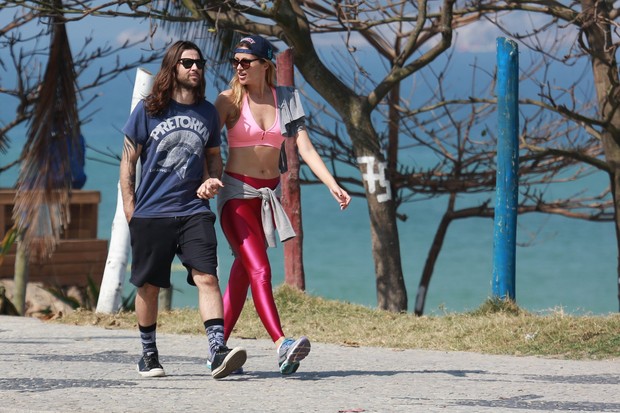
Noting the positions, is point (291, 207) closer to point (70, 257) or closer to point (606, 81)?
point (606, 81)

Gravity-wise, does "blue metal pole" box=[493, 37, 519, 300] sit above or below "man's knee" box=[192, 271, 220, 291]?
above

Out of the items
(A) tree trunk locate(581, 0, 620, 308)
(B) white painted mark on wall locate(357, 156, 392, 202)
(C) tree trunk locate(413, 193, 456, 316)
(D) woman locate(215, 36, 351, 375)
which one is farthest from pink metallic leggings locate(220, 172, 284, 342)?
(C) tree trunk locate(413, 193, 456, 316)

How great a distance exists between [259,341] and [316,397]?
3101 mm

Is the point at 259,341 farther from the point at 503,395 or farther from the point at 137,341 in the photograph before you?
the point at 503,395

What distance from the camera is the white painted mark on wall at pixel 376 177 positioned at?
12500 millimetres

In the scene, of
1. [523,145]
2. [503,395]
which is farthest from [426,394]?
[523,145]

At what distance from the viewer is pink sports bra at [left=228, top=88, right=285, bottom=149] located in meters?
6.96

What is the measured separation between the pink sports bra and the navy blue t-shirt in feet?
1.09

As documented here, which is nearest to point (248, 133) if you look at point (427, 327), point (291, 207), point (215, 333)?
point (215, 333)

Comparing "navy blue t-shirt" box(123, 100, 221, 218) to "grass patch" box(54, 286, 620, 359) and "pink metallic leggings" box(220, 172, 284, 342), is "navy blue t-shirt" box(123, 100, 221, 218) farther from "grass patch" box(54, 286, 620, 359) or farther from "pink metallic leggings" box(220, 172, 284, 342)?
"grass patch" box(54, 286, 620, 359)

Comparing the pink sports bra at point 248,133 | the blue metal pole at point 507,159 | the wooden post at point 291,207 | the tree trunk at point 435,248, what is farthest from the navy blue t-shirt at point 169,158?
the tree trunk at point 435,248

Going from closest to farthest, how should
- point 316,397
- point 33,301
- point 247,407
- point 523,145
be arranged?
1. point 247,407
2. point 316,397
3. point 523,145
4. point 33,301

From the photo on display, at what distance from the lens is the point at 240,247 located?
22.8 feet

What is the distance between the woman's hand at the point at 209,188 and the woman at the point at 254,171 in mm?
439
